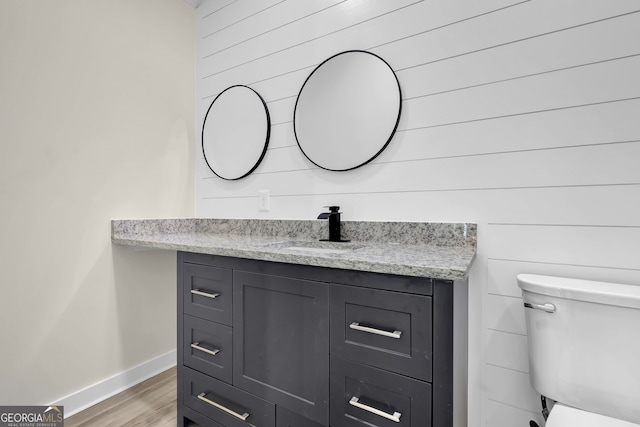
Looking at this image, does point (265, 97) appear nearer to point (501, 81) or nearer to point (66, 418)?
point (501, 81)

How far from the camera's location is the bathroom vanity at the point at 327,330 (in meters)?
0.90

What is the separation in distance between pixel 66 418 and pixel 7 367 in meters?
0.40

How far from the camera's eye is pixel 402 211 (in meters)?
1.51

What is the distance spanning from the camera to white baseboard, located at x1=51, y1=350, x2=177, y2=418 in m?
1.66

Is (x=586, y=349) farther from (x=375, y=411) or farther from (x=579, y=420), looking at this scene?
(x=375, y=411)

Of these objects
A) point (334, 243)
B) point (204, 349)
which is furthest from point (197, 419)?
point (334, 243)

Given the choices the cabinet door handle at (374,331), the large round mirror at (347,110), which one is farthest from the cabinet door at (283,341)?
the large round mirror at (347,110)

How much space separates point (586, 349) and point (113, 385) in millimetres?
2256

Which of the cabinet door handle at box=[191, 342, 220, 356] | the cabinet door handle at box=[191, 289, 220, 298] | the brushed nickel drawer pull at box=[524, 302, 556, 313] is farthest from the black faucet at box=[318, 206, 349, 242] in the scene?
the brushed nickel drawer pull at box=[524, 302, 556, 313]

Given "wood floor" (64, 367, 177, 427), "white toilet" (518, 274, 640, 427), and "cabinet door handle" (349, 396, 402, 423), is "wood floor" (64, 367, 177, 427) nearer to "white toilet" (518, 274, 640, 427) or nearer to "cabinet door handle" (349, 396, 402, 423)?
"cabinet door handle" (349, 396, 402, 423)

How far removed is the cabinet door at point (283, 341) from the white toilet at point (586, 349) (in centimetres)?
68

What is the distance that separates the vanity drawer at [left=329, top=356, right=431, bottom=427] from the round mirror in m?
1.37

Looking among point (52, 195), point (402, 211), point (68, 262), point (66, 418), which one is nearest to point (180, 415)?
point (66, 418)

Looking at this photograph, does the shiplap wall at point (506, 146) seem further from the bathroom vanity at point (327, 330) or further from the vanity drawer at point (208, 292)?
the vanity drawer at point (208, 292)
